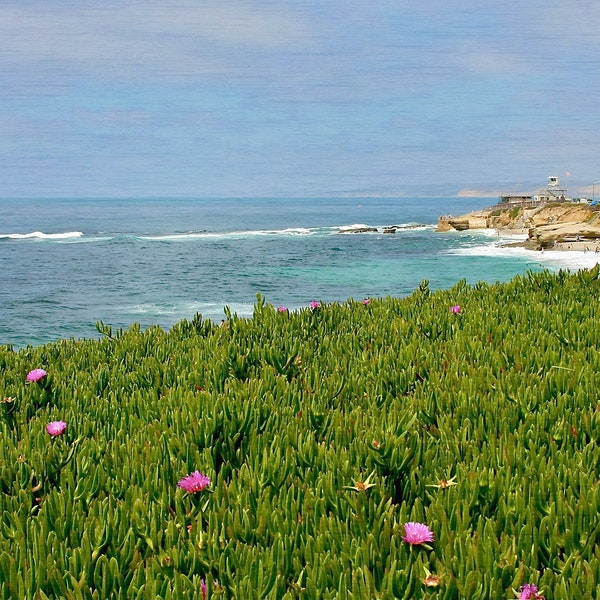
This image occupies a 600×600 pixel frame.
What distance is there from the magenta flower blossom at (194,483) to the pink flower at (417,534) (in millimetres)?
820

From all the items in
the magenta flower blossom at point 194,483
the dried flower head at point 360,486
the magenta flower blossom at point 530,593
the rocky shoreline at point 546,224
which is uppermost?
the rocky shoreline at point 546,224

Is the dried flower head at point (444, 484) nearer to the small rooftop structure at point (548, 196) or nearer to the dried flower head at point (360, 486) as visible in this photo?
the dried flower head at point (360, 486)

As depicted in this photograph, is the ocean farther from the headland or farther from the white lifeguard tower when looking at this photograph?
the white lifeguard tower

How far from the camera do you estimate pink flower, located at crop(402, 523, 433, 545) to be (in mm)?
2131

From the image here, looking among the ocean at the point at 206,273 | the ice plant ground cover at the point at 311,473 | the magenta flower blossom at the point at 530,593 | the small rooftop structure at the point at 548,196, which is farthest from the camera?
the small rooftop structure at the point at 548,196

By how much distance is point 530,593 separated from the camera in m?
1.85

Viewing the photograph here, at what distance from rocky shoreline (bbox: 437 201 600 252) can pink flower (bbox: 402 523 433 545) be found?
51815 millimetres

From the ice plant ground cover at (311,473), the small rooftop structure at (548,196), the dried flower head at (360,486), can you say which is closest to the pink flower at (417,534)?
the ice plant ground cover at (311,473)

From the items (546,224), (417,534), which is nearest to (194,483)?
(417,534)

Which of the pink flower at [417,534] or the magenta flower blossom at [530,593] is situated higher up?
the pink flower at [417,534]

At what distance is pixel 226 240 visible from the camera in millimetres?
82938

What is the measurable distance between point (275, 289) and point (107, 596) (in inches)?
1549

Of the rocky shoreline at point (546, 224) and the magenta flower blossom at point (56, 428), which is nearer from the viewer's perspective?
the magenta flower blossom at point (56, 428)

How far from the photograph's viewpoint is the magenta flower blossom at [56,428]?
3.20 metres
